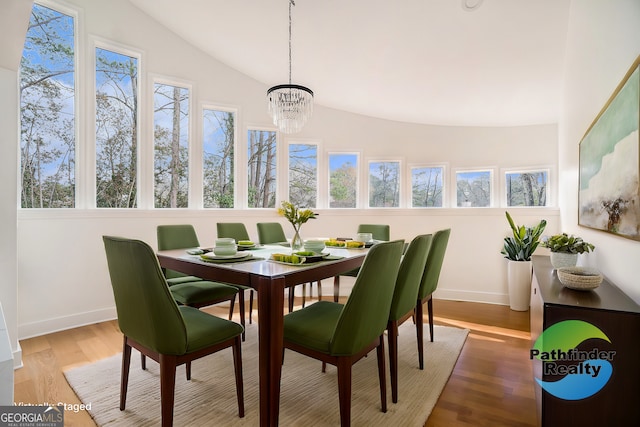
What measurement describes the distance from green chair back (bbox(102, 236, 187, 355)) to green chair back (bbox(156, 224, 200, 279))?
3.81 ft

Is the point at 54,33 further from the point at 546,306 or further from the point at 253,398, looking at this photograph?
the point at 546,306

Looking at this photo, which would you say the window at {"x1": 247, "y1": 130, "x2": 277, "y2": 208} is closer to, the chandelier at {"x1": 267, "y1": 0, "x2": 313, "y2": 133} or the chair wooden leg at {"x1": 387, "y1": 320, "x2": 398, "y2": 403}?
the chandelier at {"x1": 267, "y1": 0, "x2": 313, "y2": 133}

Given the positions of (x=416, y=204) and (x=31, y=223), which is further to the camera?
(x=416, y=204)

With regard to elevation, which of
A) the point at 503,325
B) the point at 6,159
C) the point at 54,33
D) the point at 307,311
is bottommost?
the point at 503,325

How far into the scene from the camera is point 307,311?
186cm

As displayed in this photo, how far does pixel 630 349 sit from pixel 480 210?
10.3 ft

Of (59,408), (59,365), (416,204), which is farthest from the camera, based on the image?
(416,204)

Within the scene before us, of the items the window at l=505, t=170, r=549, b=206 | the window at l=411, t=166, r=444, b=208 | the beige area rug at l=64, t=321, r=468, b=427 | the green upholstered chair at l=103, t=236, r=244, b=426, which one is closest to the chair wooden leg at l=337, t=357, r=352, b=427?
the beige area rug at l=64, t=321, r=468, b=427

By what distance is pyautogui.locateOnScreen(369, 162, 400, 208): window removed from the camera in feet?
14.9

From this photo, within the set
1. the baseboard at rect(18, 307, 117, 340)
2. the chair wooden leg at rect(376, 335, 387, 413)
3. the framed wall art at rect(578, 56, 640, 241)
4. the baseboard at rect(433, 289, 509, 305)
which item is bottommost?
the baseboard at rect(433, 289, 509, 305)

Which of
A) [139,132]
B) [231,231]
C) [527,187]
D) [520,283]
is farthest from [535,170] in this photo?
[139,132]

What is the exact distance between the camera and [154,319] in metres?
1.41

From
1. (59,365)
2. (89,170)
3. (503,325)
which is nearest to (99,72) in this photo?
(89,170)

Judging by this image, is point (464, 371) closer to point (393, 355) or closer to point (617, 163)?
point (393, 355)
